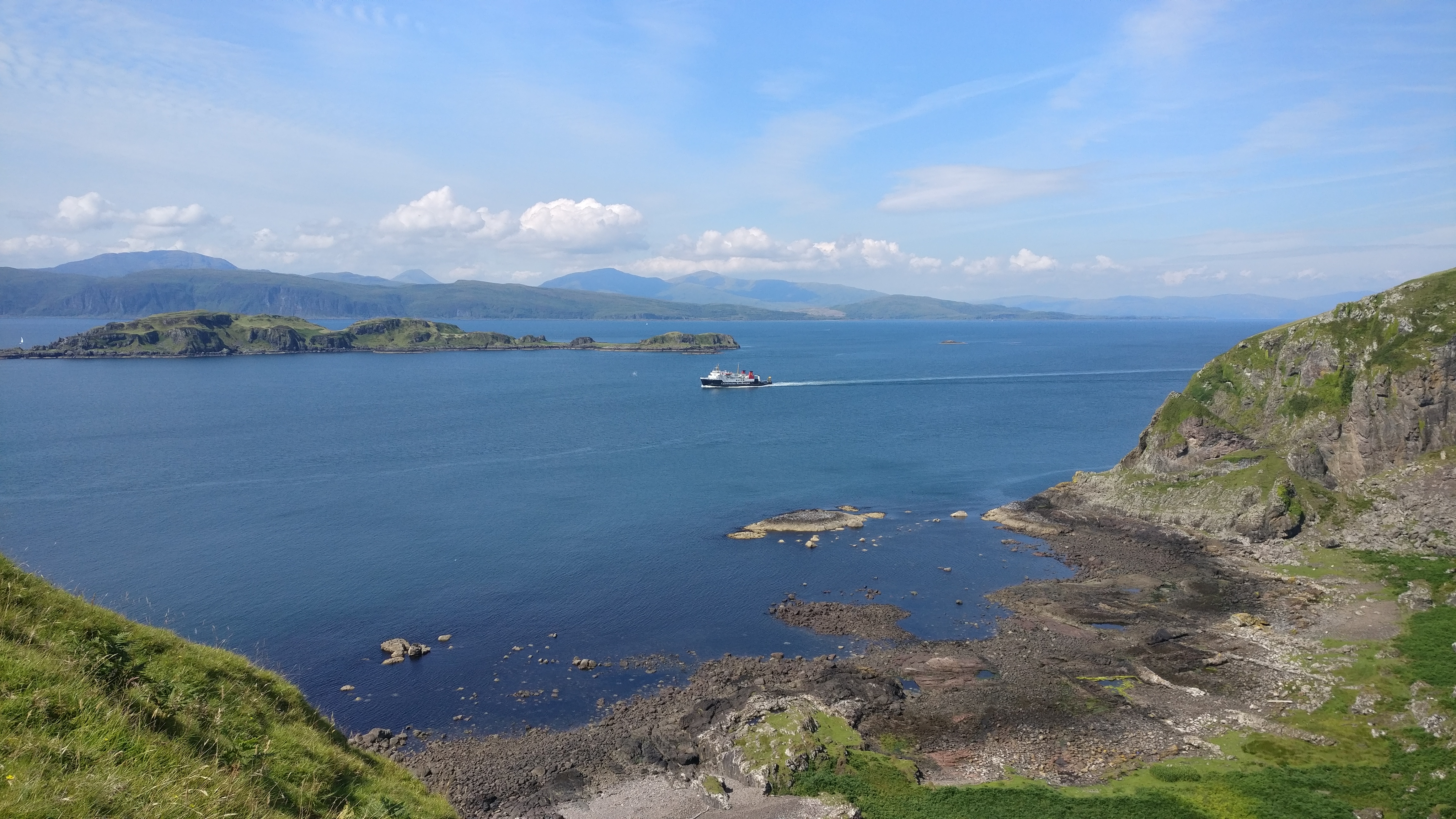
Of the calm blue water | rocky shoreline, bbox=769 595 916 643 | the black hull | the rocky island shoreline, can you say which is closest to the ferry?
the black hull

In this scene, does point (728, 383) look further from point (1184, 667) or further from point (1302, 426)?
point (1184, 667)

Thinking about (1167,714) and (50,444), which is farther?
(50,444)

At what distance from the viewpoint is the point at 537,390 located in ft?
618

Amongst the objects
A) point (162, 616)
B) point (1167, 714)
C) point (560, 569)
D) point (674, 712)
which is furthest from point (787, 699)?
point (162, 616)

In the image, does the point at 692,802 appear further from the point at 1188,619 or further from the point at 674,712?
the point at 1188,619

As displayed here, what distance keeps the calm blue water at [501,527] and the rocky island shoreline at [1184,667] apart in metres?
4.60

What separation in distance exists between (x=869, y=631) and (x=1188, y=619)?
23.3 meters

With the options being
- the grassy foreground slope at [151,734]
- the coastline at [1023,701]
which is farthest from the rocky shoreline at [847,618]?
the grassy foreground slope at [151,734]

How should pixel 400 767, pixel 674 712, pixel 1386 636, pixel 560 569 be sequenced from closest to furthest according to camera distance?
pixel 400 767 → pixel 674 712 → pixel 1386 636 → pixel 560 569

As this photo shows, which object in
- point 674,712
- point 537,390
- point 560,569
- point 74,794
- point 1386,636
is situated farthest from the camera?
point 537,390

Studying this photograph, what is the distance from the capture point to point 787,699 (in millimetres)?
42156

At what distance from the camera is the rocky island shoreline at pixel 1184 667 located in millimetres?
35375

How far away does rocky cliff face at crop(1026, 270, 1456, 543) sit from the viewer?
67562 mm

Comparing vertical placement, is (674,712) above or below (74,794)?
below
